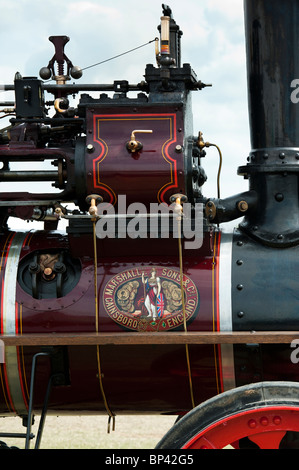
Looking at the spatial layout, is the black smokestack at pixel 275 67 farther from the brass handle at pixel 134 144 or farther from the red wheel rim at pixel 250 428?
the red wheel rim at pixel 250 428

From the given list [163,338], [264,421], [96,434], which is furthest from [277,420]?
[96,434]

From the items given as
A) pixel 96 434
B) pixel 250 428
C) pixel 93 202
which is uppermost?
pixel 93 202

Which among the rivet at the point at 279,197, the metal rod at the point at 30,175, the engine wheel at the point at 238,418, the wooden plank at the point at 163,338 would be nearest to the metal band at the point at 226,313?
the wooden plank at the point at 163,338

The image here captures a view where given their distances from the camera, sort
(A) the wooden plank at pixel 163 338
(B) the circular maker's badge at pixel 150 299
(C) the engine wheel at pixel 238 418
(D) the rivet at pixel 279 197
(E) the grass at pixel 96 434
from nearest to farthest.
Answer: (C) the engine wheel at pixel 238 418 → (A) the wooden plank at pixel 163 338 → (B) the circular maker's badge at pixel 150 299 → (D) the rivet at pixel 279 197 → (E) the grass at pixel 96 434

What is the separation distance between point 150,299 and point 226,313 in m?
0.44

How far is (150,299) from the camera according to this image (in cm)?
465

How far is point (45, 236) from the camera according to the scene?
5.06 metres

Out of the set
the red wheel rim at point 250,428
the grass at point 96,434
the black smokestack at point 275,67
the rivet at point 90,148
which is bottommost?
the grass at point 96,434

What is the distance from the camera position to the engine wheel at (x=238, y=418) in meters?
3.98

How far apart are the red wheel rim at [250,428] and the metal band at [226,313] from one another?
0.63 metres

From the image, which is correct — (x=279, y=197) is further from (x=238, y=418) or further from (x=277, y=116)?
(x=238, y=418)

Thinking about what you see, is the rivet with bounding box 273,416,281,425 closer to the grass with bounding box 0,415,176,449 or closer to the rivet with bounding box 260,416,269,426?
the rivet with bounding box 260,416,269,426

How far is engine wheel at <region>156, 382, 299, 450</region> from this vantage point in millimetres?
3977
